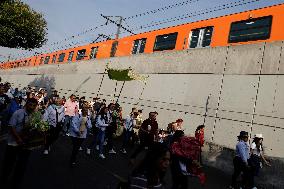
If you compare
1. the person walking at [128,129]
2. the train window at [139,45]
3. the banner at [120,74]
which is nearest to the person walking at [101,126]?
the person walking at [128,129]

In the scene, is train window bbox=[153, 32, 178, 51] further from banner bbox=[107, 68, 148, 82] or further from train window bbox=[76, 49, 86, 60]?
train window bbox=[76, 49, 86, 60]

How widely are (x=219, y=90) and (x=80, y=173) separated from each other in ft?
26.9

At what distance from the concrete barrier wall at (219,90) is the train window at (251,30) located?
0.77m

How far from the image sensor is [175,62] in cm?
1777

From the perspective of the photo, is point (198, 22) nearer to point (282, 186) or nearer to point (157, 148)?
point (282, 186)

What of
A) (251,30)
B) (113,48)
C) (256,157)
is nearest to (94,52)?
(113,48)

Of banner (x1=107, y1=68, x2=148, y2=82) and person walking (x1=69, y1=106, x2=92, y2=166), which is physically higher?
banner (x1=107, y1=68, x2=148, y2=82)

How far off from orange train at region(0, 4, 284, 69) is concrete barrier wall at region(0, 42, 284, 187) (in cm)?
71

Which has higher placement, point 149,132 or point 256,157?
point 149,132

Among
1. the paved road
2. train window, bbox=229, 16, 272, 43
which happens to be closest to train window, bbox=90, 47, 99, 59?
train window, bbox=229, 16, 272, 43

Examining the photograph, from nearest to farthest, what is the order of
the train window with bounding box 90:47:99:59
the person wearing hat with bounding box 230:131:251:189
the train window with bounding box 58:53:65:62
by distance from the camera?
1. the person wearing hat with bounding box 230:131:251:189
2. the train window with bounding box 90:47:99:59
3. the train window with bounding box 58:53:65:62

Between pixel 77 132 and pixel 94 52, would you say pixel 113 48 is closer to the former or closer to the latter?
pixel 94 52

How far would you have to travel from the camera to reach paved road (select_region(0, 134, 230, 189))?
7285 mm

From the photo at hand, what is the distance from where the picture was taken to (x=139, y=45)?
2164cm
